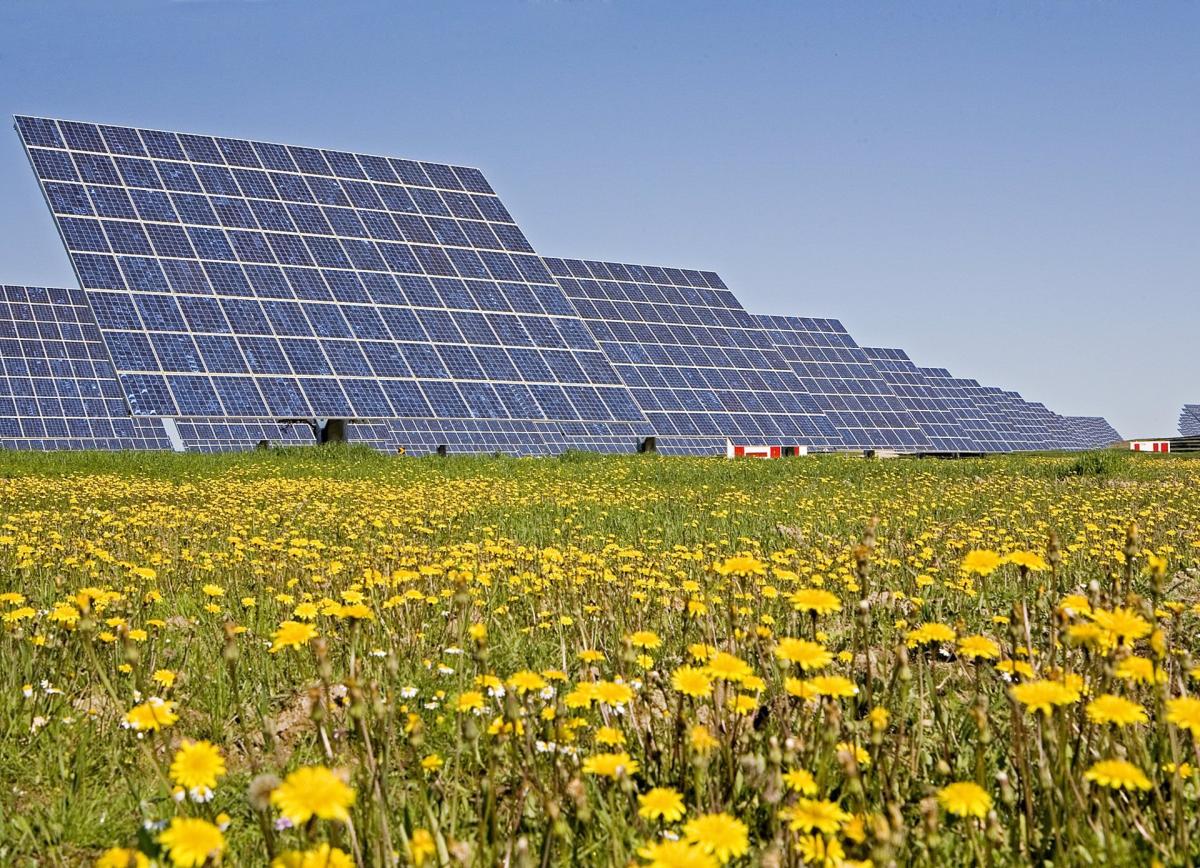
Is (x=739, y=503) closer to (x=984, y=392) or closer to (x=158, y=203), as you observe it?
(x=158, y=203)

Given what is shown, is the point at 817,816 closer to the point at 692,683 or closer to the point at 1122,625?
the point at 692,683

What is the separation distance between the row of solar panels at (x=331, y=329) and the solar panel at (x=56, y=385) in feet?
0.22

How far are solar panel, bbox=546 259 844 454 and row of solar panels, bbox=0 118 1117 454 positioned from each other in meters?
0.11

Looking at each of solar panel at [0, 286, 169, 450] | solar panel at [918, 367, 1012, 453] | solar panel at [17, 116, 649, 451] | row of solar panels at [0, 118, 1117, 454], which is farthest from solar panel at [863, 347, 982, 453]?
solar panel at [0, 286, 169, 450]

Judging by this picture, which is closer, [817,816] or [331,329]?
[817,816]

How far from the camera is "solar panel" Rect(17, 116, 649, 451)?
17016 mm

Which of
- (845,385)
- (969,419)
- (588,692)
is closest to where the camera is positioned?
(588,692)

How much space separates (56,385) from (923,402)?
29.9 metres

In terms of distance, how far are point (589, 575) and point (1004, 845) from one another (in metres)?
2.80

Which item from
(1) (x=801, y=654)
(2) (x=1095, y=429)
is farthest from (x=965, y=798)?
(2) (x=1095, y=429)

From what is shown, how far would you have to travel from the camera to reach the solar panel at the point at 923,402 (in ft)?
119

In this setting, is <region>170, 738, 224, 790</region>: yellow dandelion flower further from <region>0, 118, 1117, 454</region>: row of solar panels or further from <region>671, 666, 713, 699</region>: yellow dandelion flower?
<region>0, 118, 1117, 454</region>: row of solar panels

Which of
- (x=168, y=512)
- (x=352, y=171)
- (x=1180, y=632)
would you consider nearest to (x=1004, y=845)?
(x=1180, y=632)

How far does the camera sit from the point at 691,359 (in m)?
29.5
